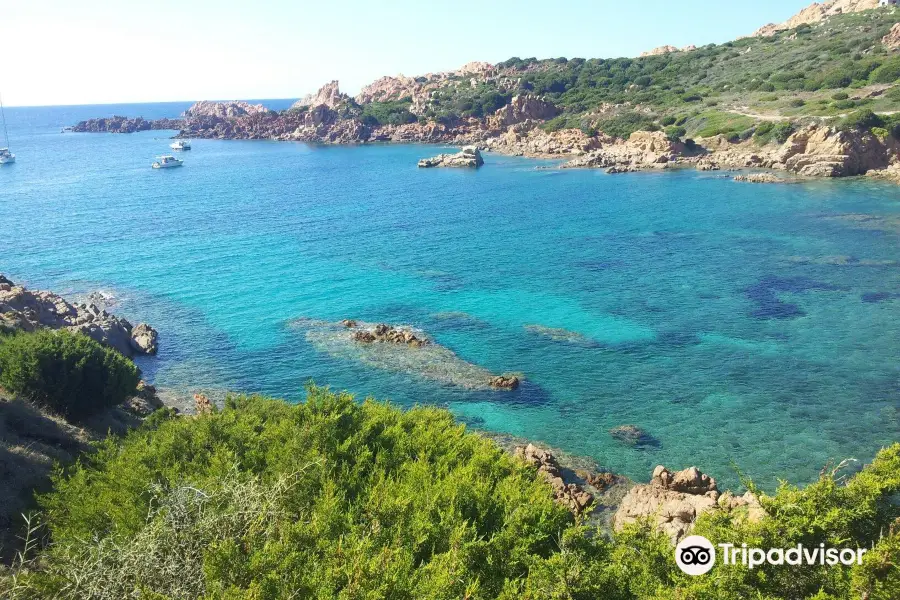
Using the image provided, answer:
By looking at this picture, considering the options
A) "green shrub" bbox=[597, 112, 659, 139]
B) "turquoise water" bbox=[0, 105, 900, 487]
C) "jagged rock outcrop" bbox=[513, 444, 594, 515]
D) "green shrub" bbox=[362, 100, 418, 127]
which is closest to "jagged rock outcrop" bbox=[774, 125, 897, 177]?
"turquoise water" bbox=[0, 105, 900, 487]

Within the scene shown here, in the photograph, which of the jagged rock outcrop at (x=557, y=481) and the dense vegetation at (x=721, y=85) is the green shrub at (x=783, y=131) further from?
the jagged rock outcrop at (x=557, y=481)

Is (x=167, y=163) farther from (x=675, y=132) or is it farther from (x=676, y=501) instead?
(x=676, y=501)

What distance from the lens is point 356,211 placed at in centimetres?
7819

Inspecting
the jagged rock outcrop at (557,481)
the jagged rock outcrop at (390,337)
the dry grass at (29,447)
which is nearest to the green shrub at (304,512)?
the dry grass at (29,447)

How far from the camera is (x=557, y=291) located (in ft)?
154

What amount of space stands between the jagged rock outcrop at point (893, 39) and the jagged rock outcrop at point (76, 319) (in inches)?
5319

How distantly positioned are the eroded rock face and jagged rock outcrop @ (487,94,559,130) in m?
125

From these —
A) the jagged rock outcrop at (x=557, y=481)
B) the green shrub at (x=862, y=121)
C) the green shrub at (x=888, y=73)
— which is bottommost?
the jagged rock outcrop at (x=557, y=481)

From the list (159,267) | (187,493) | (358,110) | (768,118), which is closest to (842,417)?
(187,493)

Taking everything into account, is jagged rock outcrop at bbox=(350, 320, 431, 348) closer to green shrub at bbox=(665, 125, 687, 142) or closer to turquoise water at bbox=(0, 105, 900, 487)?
turquoise water at bbox=(0, 105, 900, 487)

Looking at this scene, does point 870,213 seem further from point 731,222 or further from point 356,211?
point 356,211

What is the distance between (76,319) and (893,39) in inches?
5531

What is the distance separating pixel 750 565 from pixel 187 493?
12.5m

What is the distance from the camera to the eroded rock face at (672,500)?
1973cm
